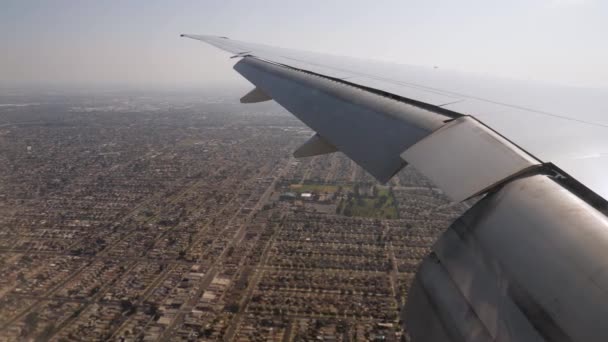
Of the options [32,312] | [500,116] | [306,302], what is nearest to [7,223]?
[32,312]

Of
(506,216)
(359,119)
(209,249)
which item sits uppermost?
(359,119)

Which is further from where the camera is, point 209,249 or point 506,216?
point 209,249

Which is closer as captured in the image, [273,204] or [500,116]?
[500,116]

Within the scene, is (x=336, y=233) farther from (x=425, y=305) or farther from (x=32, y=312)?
(x=425, y=305)

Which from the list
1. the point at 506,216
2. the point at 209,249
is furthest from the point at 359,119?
the point at 209,249

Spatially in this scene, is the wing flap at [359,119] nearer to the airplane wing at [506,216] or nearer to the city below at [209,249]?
the airplane wing at [506,216]

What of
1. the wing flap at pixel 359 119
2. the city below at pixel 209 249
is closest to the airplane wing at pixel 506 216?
the wing flap at pixel 359 119

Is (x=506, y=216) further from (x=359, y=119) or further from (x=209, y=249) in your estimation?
(x=209, y=249)
